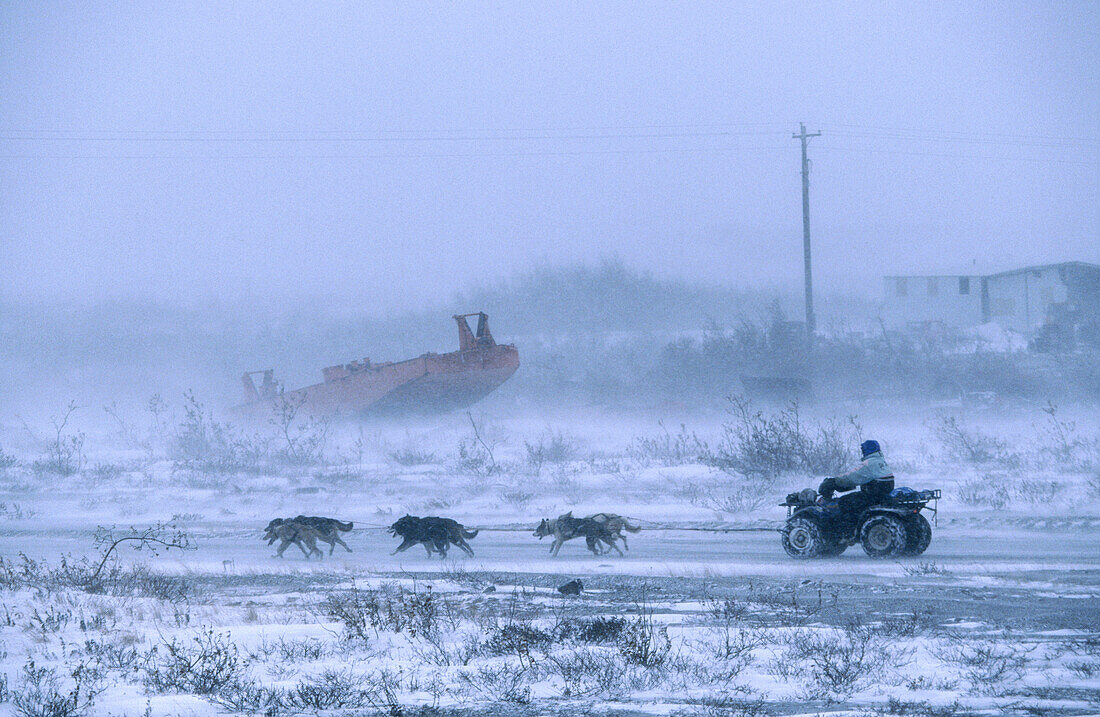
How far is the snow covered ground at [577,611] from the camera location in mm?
6004

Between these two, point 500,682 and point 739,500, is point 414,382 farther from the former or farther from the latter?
point 500,682

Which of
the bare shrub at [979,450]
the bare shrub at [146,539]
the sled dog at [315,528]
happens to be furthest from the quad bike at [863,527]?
the bare shrub at [979,450]

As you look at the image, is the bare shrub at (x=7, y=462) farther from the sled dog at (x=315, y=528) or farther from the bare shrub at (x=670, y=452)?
the bare shrub at (x=670, y=452)

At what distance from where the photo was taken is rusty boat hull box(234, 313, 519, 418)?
3047 centimetres

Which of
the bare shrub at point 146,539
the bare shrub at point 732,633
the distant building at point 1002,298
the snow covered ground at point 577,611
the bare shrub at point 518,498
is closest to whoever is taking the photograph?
the snow covered ground at point 577,611

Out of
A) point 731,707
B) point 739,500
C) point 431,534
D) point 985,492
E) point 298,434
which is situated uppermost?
point 298,434

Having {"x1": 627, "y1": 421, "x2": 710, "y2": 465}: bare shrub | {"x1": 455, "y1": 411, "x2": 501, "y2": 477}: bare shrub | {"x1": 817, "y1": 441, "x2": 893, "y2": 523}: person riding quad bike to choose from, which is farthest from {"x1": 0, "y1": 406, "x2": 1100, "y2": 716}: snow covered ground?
{"x1": 627, "y1": 421, "x2": 710, "y2": 465}: bare shrub

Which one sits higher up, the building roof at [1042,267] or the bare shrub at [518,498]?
the building roof at [1042,267]

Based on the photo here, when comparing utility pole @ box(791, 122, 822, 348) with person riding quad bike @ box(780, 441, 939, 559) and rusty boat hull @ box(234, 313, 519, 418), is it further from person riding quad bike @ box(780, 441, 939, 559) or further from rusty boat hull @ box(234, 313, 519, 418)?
person riding quad bike @ box(780, 441, 939, 559)

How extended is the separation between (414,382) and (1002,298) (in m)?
42.1

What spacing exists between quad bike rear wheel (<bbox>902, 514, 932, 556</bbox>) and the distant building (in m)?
41.0

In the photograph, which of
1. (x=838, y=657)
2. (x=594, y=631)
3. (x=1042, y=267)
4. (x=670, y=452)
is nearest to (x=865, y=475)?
(x=838, y=657)

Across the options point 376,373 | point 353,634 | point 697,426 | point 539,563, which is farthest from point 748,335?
point 353,634

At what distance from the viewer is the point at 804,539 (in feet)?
38.0
